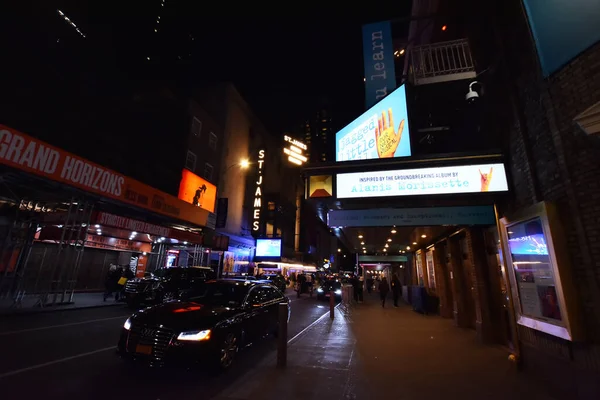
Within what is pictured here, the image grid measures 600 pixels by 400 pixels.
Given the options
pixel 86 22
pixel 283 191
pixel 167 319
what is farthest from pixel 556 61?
pixel 283 191

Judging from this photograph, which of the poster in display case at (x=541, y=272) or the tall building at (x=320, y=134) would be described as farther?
the tall building at (x=320, y=134)

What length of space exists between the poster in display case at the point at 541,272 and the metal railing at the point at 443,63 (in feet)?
15.6

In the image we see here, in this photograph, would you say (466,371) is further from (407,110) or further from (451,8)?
(451,8)

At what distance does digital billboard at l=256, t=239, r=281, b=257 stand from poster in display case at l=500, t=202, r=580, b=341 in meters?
29.4

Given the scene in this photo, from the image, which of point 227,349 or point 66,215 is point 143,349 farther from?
point 66,215

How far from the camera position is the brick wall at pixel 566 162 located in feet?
14.5

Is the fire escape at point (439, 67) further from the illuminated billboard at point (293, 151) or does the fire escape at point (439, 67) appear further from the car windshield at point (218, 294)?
the illuminated billboard at point (293, 151)

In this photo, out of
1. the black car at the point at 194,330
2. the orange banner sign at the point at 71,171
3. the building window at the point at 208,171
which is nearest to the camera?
the black car at the point at 194,330

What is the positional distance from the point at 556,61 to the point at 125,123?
20.6m

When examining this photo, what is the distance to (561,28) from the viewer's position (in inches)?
198

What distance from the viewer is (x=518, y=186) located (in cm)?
639

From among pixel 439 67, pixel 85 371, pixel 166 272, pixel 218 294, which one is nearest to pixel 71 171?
pixel 166 272

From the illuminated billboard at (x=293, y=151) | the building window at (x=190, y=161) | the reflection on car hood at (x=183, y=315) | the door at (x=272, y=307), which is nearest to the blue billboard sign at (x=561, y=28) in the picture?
the reflection on car hood at (x=183, y=315)

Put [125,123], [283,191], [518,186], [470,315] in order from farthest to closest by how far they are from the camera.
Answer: [283,191] → [125,123] → [470,315] → [518,186]
